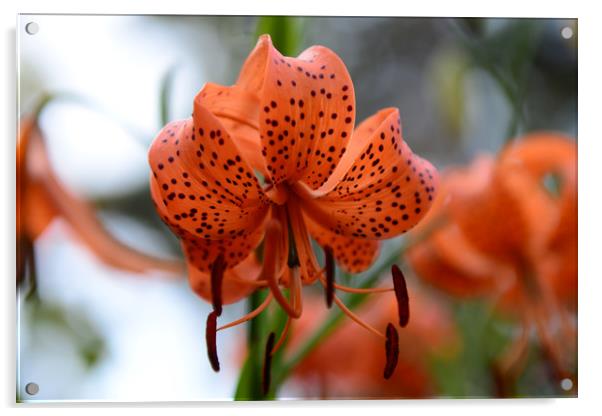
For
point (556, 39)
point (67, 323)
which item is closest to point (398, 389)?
point (67, 323)

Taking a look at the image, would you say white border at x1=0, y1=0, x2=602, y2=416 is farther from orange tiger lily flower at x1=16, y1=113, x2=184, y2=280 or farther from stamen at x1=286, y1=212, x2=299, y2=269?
stamen at x1=286, y1=212, x2=299, y2=269

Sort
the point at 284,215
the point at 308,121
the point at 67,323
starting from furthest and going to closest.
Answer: the point at 67,323
the point at 284,215
the point at 308,121

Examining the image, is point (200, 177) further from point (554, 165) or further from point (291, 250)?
point (554, 165)

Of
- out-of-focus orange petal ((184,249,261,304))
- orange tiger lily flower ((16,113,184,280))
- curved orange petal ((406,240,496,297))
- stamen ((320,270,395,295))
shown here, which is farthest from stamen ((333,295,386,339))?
orange tiger lily flower ((16,113,184,280))

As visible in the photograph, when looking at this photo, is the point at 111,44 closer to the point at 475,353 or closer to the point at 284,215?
the point at 284,215

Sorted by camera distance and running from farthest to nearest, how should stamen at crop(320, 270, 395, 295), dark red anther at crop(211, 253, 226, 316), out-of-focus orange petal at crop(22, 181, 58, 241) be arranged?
1. out-of-focus orange petal at crop(22, 181, 58, 241)
2. stamen at crop(320, 270, 395, 295)
3. dark red anther at crop(211, 253, 226, 316)

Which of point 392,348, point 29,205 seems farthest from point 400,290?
point 29,205
